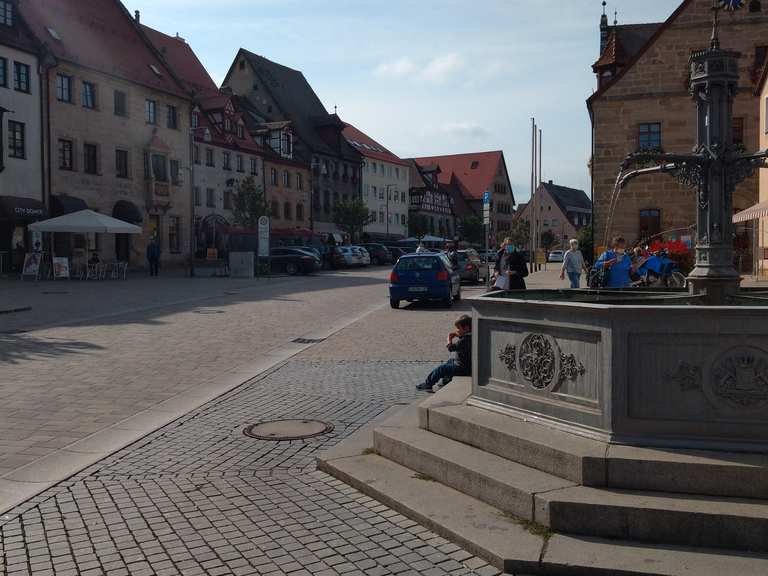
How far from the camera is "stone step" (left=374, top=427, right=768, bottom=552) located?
4176mm

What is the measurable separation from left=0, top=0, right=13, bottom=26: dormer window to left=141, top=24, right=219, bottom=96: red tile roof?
22.0 meters

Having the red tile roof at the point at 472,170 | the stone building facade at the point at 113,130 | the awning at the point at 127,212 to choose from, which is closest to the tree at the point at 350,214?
the stone building facade at the point at 113,130

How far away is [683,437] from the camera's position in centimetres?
478

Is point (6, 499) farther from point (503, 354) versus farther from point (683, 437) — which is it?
point (683, 437)

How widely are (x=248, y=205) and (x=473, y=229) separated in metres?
52.6

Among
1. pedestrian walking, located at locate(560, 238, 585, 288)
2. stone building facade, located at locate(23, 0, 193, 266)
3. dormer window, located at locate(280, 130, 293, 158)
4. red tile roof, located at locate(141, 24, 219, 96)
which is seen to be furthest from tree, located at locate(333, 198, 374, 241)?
pedestrian walking, located at locate(560, 238, 585, 288)

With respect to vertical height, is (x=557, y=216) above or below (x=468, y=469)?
above

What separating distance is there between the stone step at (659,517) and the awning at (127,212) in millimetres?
41056

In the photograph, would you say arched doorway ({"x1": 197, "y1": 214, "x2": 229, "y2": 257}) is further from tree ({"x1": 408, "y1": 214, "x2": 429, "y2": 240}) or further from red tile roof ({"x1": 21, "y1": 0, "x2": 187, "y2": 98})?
tree ({"x1": 408, "y1": 214, "x2": 429, "y2": 240})

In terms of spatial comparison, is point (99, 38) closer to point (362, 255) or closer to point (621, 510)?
point (362, 255)

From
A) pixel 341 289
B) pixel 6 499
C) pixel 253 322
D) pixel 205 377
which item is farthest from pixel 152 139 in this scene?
pixel 6 499

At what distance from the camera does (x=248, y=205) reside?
5138cm

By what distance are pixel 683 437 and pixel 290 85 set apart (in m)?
74.2

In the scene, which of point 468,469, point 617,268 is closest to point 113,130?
point 617,268
